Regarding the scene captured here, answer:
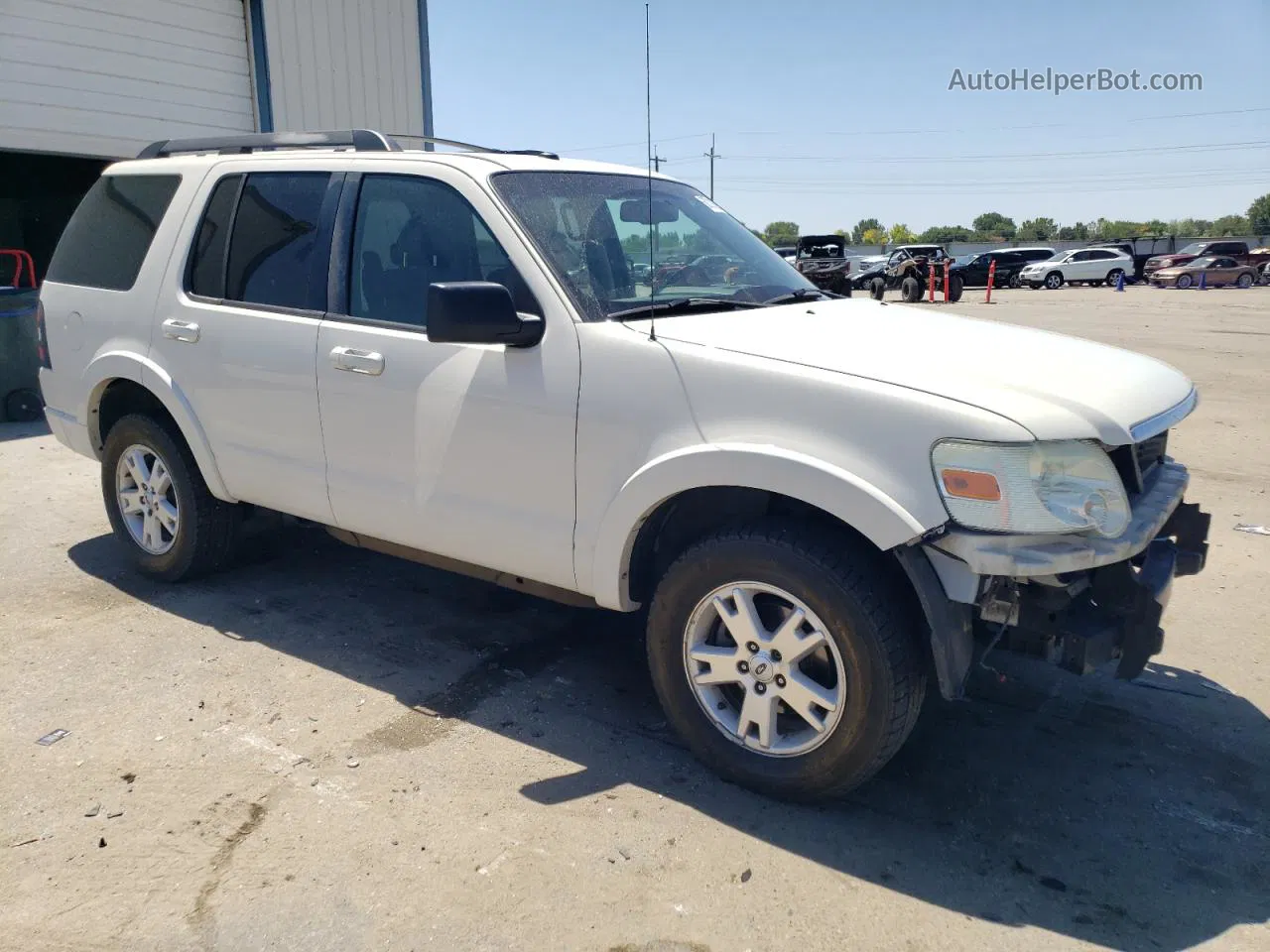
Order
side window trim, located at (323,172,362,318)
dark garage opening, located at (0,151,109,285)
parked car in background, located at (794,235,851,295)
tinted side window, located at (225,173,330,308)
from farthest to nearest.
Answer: parked car in background, located at (794,235,851,295) < dark garage opening, located at (0,151,109,285) < tinted side window, located at (225,173,330,308) < side window trim, located at (323,172,362,318)

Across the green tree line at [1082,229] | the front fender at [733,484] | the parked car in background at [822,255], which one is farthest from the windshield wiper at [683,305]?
the green tree line at [1082,229]

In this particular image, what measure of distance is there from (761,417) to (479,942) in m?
1.60

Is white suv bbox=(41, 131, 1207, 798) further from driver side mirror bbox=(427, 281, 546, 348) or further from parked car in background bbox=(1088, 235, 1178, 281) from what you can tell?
parked car in background bbox=(1088, 235, 1178, 281)

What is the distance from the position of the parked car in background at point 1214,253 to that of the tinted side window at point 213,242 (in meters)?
41.6

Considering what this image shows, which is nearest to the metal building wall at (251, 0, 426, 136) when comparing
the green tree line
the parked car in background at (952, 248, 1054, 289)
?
the parked car in background at (952, 248, 1054, 289)

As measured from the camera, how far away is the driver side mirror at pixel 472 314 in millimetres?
3129

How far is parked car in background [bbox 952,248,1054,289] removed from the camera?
4184 centimetres

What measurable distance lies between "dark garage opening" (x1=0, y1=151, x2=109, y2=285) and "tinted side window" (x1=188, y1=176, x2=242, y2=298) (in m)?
11.0

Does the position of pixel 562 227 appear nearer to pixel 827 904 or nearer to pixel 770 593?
pixel 770 593

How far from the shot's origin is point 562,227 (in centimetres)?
360

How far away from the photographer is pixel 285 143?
4582mm

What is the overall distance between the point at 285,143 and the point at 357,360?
146cm

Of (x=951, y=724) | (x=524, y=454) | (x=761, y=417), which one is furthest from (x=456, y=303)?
(x=951, y=724)

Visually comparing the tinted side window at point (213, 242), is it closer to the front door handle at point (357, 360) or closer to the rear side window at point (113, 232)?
the rear side window at point (113, 232)
